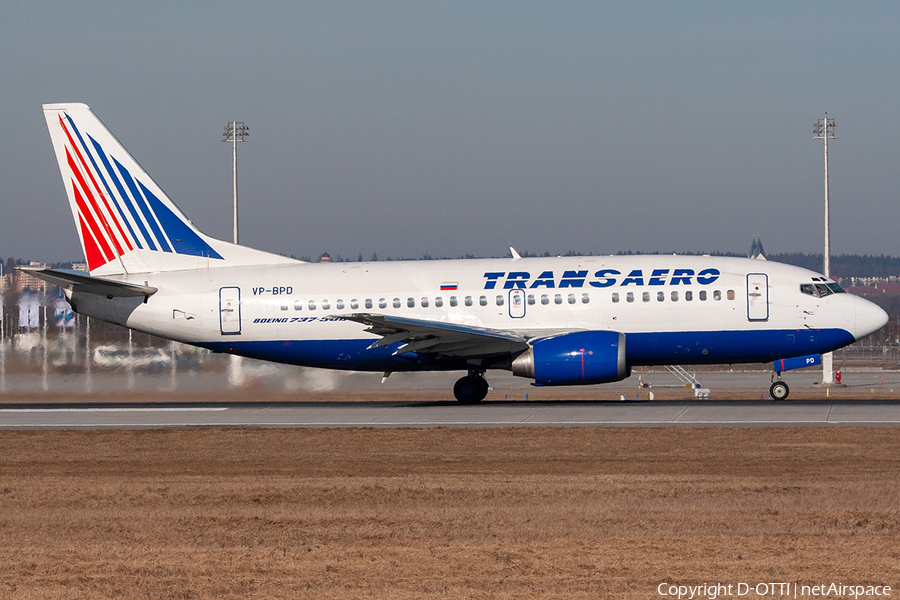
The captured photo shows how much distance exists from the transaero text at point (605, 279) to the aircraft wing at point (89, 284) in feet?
35.8

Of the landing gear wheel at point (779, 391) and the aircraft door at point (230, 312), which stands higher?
the aircraft door at point (230, 312)

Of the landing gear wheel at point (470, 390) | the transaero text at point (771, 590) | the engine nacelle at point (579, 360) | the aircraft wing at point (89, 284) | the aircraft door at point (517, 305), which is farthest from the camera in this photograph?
the landing gear wheel at point (470, 390)

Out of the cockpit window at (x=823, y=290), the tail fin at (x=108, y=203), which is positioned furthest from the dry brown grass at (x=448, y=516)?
the tail fin at (x=108, y=203)

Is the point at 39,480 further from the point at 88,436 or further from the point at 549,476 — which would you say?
the point at 549,476

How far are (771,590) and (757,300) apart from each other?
2201 centimetres

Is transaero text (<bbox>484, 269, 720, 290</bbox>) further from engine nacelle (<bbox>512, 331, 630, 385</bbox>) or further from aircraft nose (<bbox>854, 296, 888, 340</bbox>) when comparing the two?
aircraft nose (<bbox>854, 296, 888, 340</bbox>)

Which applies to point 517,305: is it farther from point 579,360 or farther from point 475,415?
point 475,415

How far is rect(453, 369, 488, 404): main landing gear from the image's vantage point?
31.8m

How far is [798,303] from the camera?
3019cm

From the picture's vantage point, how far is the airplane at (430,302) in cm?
3011

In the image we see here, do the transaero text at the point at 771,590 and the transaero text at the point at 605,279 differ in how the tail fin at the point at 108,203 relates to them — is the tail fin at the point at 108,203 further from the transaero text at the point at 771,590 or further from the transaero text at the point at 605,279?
the transaero text at the point at 771,590

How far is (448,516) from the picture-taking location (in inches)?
514

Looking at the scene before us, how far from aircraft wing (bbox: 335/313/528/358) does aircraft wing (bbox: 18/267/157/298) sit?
7.00 m

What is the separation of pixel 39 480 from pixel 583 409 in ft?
50.4
